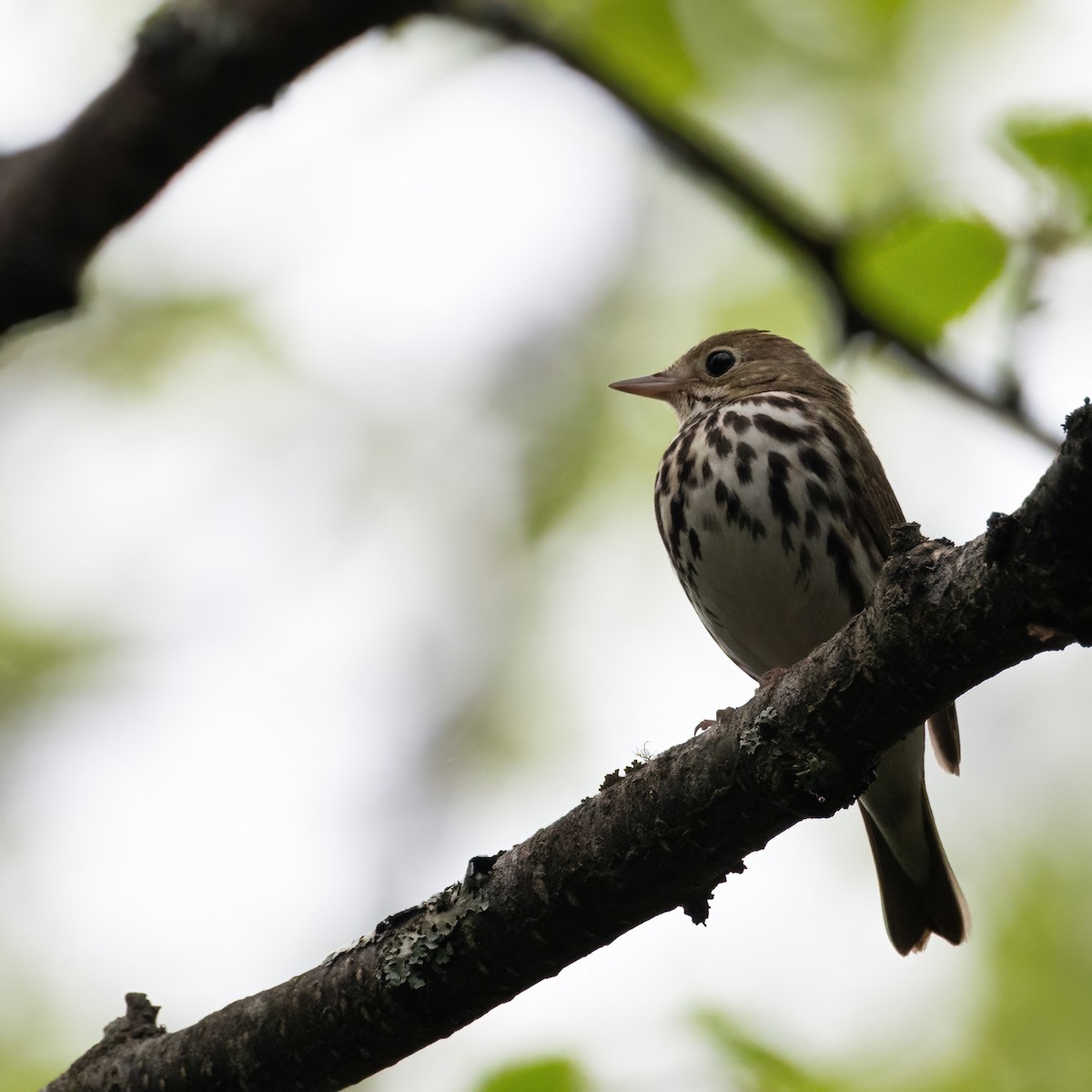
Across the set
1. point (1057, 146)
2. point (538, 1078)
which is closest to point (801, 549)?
point (1057, 146)

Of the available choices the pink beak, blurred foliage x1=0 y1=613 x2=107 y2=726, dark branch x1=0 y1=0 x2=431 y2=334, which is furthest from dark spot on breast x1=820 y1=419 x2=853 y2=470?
blurred foliage x1=0 y1=613 x2=107 y2=726

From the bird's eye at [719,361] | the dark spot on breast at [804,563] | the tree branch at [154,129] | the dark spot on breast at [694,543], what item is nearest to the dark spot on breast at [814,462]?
the dark spot on breast at [804,563]

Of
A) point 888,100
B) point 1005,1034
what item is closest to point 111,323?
point 888,100

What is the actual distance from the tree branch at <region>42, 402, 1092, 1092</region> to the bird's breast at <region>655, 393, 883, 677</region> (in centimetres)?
173

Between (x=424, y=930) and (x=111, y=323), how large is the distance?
706 centimetres

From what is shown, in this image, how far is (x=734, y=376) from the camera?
589 cm

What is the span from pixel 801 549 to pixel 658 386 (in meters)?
1.66

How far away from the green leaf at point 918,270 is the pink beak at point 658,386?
281 cm

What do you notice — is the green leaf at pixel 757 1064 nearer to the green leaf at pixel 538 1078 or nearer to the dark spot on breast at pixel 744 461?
the green leaf at pixel 538 1078

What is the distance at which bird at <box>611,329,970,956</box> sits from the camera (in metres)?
4.71

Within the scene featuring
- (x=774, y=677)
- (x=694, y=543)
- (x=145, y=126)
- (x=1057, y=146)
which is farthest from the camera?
(x=694, y=543)

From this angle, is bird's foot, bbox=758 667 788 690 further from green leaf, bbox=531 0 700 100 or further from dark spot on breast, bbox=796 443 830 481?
green leaf, bbox=531 0 700 100

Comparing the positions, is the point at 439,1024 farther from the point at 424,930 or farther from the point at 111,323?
the point at 111,323

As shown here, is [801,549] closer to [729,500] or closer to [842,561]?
[842,561]
